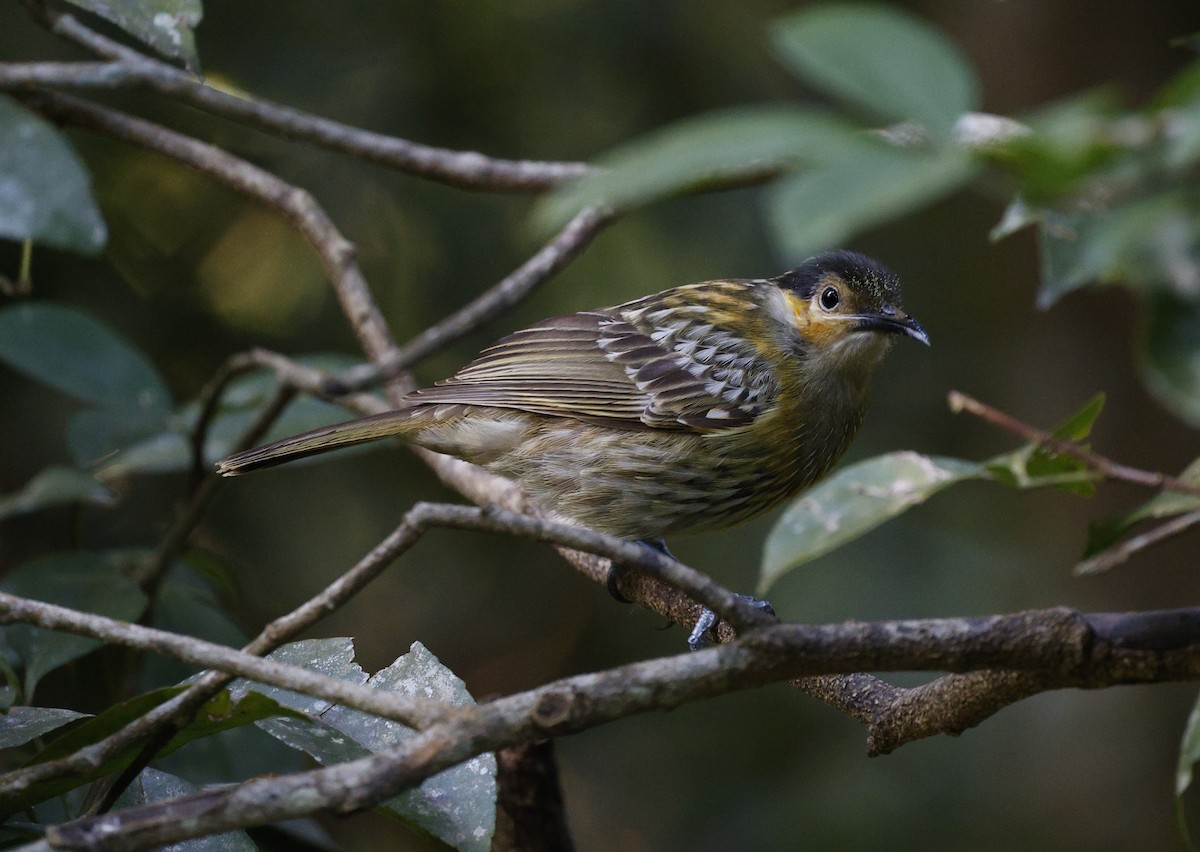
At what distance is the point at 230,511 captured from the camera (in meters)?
5.59

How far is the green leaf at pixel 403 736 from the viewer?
2.13m

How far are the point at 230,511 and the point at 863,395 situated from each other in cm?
293

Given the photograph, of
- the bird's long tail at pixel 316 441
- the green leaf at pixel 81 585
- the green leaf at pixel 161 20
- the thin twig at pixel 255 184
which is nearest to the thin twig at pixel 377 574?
the green leaf at pixel 161 20

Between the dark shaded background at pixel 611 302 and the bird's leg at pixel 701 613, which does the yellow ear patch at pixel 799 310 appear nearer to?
the bird's leg at pixel 701 613

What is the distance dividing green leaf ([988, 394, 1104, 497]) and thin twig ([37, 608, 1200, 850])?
254 mm

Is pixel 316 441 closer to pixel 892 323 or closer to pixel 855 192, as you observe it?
pixel 892 323

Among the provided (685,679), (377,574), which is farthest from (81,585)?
(685,679)

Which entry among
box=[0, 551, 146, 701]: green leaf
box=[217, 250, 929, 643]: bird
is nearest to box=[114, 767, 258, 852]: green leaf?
box=[0, 551, 146, 701]: green leaf

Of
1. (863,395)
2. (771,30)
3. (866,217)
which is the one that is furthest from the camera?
(863,395)

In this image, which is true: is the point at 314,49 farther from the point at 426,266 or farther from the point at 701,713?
the point at 701,713

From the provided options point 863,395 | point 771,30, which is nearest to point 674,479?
point 863,395

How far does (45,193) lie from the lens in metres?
1.96

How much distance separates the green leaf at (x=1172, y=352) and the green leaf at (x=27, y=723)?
1986 mm

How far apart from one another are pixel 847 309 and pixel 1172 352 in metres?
3.25
